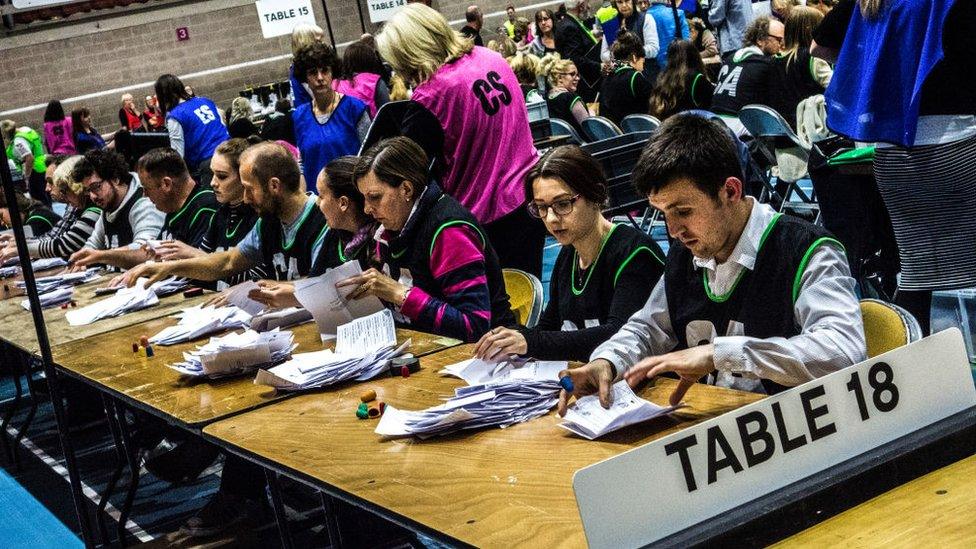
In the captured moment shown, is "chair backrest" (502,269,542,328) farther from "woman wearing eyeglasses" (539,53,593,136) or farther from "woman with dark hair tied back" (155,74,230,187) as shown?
"woman wearing eyeglasses" (539,53,593,136)

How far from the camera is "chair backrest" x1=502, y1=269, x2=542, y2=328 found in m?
3.36

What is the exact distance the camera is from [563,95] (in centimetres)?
846

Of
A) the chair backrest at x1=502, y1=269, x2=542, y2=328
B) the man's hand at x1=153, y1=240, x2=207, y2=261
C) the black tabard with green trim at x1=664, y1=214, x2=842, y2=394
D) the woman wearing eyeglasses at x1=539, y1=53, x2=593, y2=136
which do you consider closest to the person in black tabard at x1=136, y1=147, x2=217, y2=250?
the man's hand at x1=153, y1=240, x2=207, y2=261

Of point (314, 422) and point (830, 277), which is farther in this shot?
point (314, 422)

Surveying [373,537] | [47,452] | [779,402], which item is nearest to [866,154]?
[373,537]

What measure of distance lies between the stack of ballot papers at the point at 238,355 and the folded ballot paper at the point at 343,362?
0.26 ft

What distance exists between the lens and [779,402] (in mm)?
1519

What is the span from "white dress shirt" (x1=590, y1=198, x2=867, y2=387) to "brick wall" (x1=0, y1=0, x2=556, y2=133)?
16616 millimetres

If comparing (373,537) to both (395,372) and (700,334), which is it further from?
(700,334)

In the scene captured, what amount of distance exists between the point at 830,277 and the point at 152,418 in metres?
3.08

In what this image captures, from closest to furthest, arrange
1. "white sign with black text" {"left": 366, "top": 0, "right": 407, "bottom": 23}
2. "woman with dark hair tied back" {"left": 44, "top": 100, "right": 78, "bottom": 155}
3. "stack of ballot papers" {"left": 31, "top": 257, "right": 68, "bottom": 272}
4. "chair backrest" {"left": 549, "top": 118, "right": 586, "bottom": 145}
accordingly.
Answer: "stack of ballot papers" {"left": 31, "top": 257, "right": 68, "bottom": 272} < "chair backrest" {"left": 549, "top": 118, "right": 586, "bottom": 145} < "white sign with black text" {"left": 366, "top": 0, "right": 407, "bottom": 23} < "woman with dark hair tied back" {"left": 44, "top": 100, "right": 78, "bottom": 155}

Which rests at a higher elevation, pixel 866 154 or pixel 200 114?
pixel 200 114

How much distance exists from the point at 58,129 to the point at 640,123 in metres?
11.3

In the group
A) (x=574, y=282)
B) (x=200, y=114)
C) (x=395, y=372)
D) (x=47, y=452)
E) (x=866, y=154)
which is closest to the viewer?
(x=395, y=372)
